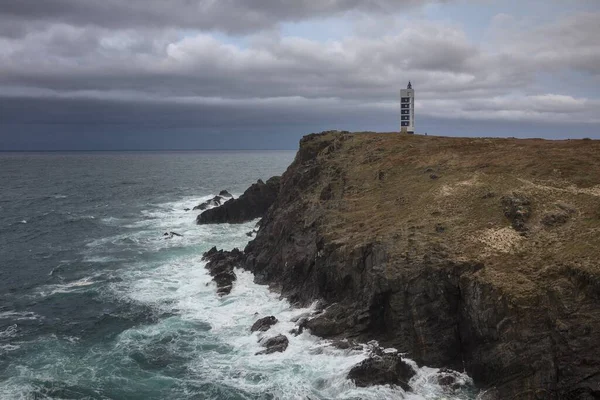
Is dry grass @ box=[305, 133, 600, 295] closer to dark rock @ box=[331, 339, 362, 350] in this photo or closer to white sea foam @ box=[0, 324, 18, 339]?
dark rock @ box=[331, 339, 362, 350]

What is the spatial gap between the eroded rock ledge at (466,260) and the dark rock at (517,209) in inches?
4.1

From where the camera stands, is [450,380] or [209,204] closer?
[450,380]

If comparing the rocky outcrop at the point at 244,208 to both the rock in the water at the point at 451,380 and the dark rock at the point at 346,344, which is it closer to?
the dark rock at the point at 346,344

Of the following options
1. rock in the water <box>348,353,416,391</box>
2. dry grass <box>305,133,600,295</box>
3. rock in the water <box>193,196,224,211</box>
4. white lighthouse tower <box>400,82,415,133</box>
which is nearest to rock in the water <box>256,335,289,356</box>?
rock in the water <box>348,353,416,391</box>

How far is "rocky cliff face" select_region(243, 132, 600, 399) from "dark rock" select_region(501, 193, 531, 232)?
0.13 metres

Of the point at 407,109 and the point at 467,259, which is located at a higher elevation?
the point at 407,109

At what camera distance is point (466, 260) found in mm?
35406

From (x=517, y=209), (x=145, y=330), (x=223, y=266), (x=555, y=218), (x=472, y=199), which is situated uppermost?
(x=472, y=199)

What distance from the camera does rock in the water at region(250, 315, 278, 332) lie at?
41619 mm

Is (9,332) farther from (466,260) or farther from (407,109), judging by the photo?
(407,109)

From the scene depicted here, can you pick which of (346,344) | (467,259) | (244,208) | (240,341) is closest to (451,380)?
(346,344)

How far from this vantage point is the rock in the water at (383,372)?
3159 centimetres

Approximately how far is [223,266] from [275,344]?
2125 centimetres

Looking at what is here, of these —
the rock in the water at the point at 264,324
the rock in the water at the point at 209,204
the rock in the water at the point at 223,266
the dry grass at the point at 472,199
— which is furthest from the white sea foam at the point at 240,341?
the rock in the water at the point at 209,204
